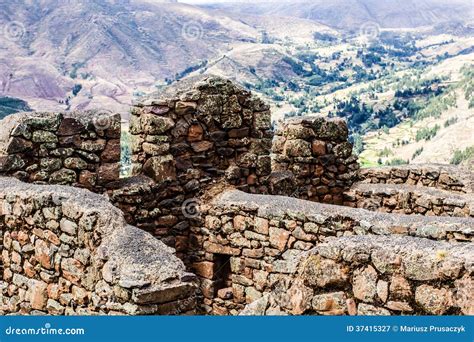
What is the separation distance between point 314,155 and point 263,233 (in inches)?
127

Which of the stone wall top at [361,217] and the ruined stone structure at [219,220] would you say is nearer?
the ruined stone structure at [219,220]

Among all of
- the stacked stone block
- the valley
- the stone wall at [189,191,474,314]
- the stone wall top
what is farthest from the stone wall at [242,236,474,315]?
the valley

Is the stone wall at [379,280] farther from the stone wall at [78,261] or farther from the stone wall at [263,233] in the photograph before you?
the stone wall at [263,233]

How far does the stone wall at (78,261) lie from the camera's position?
497 cm

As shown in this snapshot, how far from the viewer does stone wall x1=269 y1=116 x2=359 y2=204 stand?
10711 mm

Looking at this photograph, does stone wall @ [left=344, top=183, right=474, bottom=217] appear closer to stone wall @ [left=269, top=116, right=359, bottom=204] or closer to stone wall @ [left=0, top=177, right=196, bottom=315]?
stone wall @ [left=269, top=116, right=359, bottom=204]

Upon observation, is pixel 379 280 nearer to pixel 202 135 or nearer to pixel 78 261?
pixel 78 261

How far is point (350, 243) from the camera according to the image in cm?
A: 396

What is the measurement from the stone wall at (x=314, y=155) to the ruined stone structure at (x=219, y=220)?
0.08ft

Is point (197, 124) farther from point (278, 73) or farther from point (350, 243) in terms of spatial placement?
point (278, 73)

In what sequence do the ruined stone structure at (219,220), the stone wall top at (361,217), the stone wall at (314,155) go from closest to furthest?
the ruined stone structure at (219,220)
the stone wall top at (361,217)
the stone wall at (314,155)

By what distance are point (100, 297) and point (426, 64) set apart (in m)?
127

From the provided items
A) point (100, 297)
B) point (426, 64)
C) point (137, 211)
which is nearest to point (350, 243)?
point (100, 297)

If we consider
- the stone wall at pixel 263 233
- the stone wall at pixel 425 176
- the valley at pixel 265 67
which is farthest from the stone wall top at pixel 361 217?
the valley at pixel 265 67
